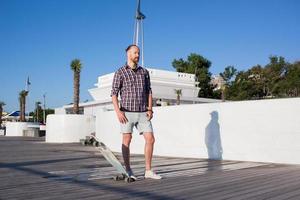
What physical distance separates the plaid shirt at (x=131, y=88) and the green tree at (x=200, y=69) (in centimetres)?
5187

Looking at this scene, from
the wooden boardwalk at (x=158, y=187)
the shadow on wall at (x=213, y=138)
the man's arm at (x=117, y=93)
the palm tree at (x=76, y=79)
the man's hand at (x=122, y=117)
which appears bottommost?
the wooden boardwalk at (x=158, y=187)

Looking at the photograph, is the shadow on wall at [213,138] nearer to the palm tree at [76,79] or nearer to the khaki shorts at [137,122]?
the khaki shorts at [137,122]

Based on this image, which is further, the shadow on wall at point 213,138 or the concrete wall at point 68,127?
the concrete wall at point 68,127

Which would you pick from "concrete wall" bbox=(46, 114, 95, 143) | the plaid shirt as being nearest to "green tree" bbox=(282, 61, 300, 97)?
"concrete wall" bbox=(46, 114, 95, 143)

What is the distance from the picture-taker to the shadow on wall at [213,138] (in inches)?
378

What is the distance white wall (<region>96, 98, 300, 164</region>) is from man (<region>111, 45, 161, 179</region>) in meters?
3.90

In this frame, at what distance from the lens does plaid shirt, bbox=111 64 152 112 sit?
5.48m

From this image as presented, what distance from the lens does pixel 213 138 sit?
9.84 meters

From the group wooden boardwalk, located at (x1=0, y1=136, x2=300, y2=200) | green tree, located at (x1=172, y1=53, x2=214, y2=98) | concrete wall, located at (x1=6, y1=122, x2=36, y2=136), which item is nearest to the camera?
wooden boardwalk, located at (x1=0, y1=136, x2=300, y2=200)

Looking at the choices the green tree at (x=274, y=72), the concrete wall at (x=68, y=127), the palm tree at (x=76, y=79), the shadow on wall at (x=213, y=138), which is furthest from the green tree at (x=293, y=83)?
the shadow on wall at (x=213, y=138)

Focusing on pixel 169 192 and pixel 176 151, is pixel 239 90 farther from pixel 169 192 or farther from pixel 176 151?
pixel 169 192

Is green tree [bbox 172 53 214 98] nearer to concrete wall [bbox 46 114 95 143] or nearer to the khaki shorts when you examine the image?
concrete wall [bbox 46 114 95 143]

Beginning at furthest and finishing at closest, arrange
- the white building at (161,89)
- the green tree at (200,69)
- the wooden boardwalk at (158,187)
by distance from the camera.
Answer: the green tree at (200,69), the white building at (161,89), the wooden boardwalk at (158,187)

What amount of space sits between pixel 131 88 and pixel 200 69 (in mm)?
55638
